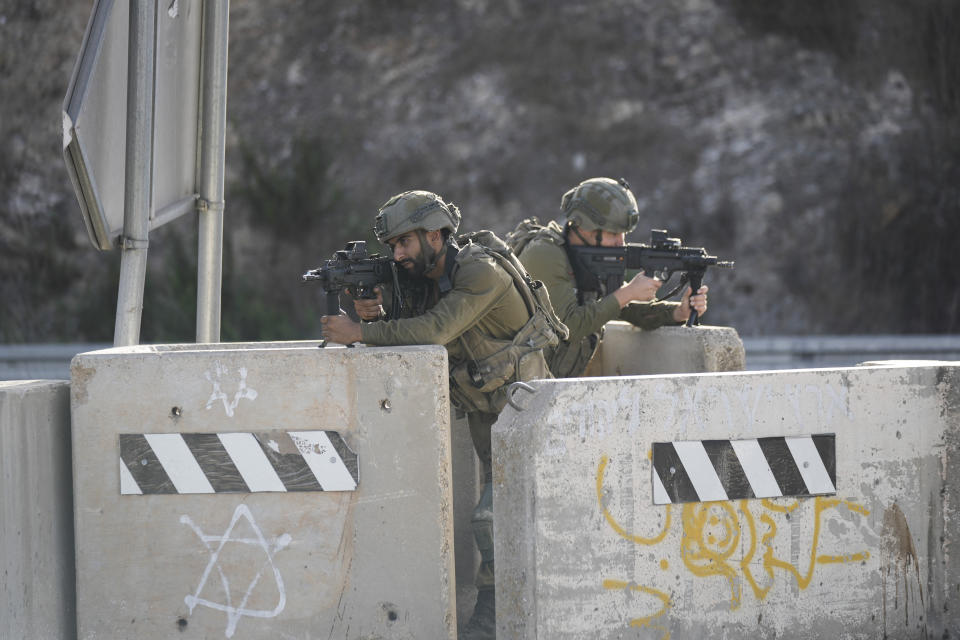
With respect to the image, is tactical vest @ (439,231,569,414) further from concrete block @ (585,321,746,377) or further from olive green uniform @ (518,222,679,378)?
concrete block @ (585,321,746,377)

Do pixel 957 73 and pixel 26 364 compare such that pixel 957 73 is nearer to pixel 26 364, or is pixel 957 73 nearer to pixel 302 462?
pixel 26 364

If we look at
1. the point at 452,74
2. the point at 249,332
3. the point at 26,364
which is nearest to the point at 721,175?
the point at 452,74

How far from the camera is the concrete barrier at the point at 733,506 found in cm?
373

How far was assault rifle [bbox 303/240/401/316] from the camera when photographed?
4.65 meters

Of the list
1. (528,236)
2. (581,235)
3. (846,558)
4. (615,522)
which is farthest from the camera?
(581,235)

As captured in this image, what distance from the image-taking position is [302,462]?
12.8 ft

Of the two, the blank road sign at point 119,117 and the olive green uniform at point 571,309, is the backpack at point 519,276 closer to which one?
the olive green uniform at point 571,309

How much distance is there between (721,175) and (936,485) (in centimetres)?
1433

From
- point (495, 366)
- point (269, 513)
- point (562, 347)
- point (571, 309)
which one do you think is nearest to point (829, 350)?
point (562, 347)

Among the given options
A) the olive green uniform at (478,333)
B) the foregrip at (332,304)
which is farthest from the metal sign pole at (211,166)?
the olive green uniform at (478,333)

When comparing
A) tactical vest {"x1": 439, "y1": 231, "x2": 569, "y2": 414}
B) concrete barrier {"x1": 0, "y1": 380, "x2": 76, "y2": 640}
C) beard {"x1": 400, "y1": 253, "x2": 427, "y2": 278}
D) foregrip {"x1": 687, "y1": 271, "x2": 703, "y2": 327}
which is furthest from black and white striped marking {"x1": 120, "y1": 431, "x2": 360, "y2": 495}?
foregrip {"x1": 687, "y1": 271, "x2": 703, "y2": 327}

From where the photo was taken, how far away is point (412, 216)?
15.2 feet

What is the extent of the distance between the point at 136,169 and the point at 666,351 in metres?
2.75

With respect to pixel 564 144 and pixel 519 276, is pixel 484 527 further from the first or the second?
pixel 564 144
